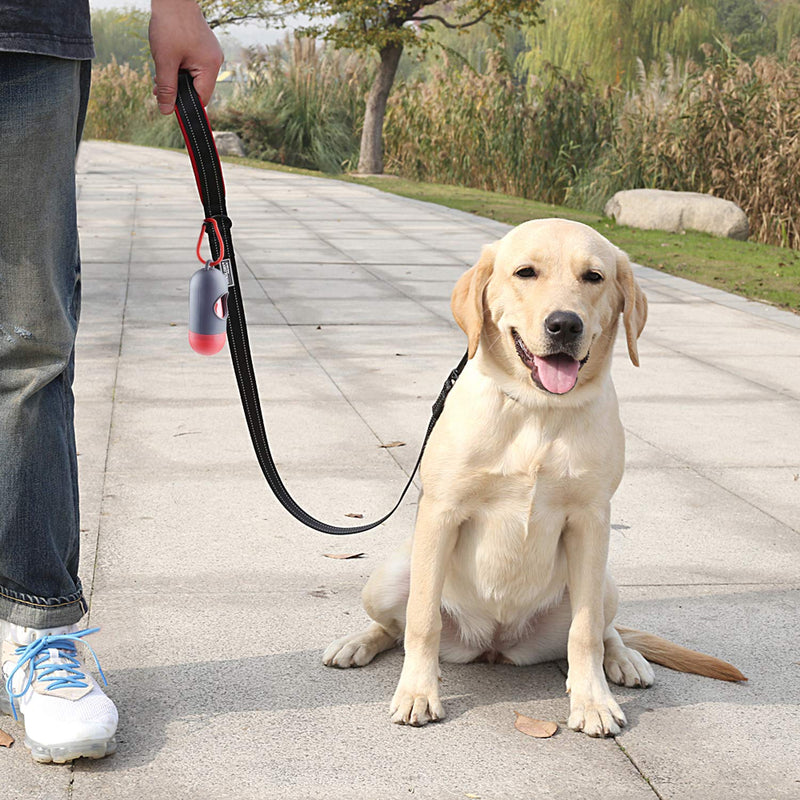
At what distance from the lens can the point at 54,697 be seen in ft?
7.41

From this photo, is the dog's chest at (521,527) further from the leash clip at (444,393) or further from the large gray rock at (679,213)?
the large gray rock at (679,213)

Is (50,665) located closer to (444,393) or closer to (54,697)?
(54,697)

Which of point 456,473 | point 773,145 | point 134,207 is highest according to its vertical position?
point 773,145

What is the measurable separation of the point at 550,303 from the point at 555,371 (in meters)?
0.14

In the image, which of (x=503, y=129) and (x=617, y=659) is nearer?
(x=617, y=659)

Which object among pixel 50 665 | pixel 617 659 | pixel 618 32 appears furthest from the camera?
pixel 618 32

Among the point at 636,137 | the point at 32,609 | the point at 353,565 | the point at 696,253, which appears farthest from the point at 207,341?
the point at 636,137

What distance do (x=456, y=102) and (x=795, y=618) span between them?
55.3 feet

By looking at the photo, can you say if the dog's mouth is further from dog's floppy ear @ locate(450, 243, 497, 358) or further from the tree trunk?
the tree trunk

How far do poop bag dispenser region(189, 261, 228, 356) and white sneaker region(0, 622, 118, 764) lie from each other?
688 millimetres

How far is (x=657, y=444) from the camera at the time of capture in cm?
478

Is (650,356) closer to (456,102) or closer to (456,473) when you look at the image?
(456,473)

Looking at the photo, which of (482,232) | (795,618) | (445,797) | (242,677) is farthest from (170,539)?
(482,232)

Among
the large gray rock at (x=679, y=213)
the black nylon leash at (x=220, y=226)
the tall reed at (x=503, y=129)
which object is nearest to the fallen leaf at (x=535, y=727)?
the black nylon leash at (x=220, y=226)
